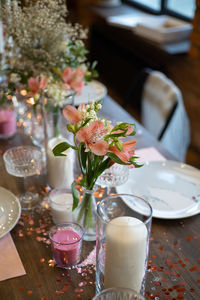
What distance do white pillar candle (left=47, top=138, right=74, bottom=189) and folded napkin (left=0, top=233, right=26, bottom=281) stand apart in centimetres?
26

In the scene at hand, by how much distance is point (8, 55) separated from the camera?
161 centimetres

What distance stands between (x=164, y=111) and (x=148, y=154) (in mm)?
596

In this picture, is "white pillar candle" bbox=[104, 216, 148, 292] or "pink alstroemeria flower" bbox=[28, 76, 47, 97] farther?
"pink alstroemeria flower" bbox=[28, 76, 47, 97]

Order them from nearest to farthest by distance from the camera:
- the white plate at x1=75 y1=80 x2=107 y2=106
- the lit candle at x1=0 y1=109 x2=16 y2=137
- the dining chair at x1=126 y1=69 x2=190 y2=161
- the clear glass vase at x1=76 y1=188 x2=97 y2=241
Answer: the clear glass vase at x1=76 y1=188 x2=97 y2=241 < the lit candle at x1=0 y1=109 x2=16 y2=137 < the white plate at x1=75 y1=80 x2=107 y2=106 < the dining chair at x1=126 y1=69 x2=190 y2=161

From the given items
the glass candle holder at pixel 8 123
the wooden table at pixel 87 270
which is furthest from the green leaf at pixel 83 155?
the glass candle holder at pixel 8 123

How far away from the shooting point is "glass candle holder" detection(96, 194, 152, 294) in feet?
2.80

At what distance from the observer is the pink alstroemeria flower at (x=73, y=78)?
4.81 ft

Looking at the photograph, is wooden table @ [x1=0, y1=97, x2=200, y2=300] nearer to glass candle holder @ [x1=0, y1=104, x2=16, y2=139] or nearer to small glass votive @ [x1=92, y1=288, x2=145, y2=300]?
small glass votive @ [x1=92, y1=288, x2=145, y2=300]

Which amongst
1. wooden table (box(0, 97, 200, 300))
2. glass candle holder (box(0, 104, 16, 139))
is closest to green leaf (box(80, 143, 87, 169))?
wooden table (box(0, 97, 200, 300))

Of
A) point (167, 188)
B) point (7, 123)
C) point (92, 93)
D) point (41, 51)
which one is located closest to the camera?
point (167, 188)

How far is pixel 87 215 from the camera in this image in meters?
1.12

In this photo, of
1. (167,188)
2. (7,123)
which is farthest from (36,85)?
(167,188)

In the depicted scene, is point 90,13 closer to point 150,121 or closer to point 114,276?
point 150,121

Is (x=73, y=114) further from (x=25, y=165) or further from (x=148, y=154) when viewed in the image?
(x=148, y=154)
